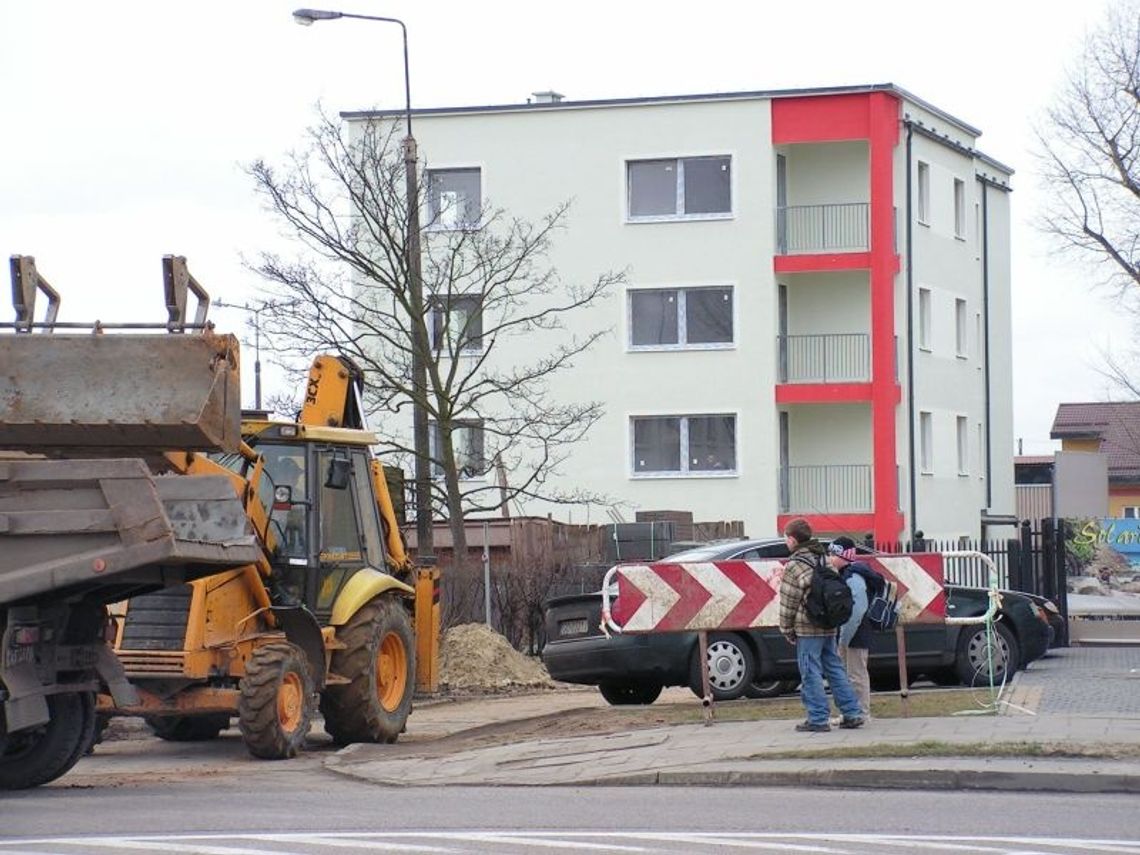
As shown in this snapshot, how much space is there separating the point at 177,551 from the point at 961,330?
40.5 m

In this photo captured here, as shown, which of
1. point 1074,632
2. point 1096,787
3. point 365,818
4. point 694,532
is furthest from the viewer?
point 694,532

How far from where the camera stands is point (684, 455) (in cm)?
4494

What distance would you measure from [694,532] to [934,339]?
13.8 metres

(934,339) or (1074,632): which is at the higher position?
(934,339)

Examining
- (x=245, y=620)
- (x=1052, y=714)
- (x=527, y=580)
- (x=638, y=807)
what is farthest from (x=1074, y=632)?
(x=638, y=807)

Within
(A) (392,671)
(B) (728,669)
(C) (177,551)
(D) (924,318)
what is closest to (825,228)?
(D) (924,318)

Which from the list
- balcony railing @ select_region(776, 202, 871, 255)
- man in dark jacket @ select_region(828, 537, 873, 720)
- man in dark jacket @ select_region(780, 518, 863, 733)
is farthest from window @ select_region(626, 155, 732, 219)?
man in dark jacket @ select_region(780, 518, 863, 733)

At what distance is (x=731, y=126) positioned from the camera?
44.3m

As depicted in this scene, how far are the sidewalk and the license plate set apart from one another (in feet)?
11.7

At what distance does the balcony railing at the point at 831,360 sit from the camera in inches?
1790

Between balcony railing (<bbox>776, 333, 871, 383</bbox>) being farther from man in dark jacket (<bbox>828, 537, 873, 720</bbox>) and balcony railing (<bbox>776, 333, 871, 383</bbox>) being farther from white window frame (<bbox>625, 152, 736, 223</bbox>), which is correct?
man in dark jacket (<bbox>828, 537, 873, 720</bbox>)

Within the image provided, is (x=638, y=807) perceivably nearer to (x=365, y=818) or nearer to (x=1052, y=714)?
(x=365, y=818)

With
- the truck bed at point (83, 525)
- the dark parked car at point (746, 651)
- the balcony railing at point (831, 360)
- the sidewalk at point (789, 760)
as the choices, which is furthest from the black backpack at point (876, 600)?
the balcony railing at point (831, 360)

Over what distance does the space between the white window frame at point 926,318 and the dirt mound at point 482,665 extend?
76.5 ft
